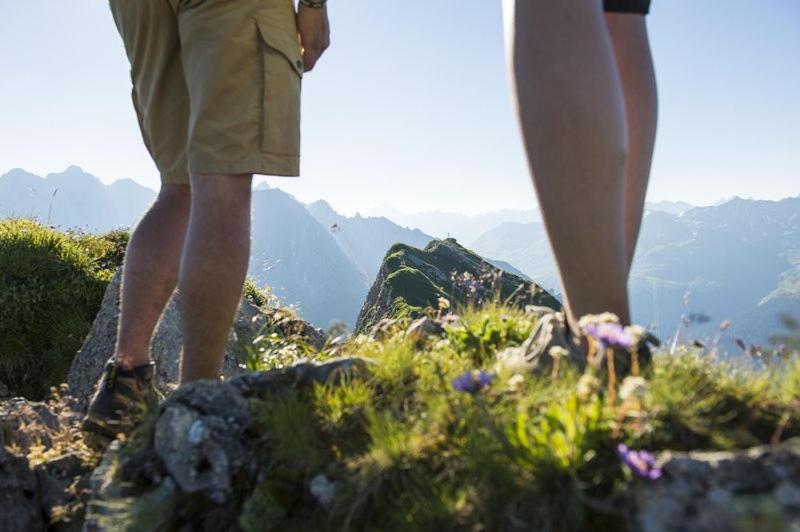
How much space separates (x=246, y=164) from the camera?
2615mm

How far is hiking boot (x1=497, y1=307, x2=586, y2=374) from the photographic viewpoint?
204 cm

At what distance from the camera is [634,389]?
1652 mm

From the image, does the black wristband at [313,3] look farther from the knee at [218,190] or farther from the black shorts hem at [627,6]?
the black shorts hem at [627,6]

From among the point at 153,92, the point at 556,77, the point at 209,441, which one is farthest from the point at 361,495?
the point at 153,92

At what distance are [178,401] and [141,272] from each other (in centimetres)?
100

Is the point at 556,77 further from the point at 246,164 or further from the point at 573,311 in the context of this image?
the point at 246,164

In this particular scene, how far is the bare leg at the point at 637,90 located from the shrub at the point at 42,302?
6387mm

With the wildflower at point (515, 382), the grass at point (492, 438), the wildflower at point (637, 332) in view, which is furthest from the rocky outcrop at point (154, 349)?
the wildflower at point (637, 332)

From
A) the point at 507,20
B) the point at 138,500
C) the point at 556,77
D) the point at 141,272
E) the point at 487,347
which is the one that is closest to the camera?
the point at 556,77

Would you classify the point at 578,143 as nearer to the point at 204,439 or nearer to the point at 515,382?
A: the point at 515,382

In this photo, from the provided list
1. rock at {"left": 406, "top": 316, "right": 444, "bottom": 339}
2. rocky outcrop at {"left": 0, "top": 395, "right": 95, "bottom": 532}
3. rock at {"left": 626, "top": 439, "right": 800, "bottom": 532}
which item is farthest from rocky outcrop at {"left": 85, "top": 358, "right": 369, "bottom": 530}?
rock at {"left": 626, "top": 439, "right": 800, "bottom": 532}

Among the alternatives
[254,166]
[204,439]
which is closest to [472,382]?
[204,439]

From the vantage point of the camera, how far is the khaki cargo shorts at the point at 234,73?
2602 mm

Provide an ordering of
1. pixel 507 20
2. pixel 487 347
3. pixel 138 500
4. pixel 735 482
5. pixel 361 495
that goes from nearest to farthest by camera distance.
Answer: pixel 735 482, pixel 361 495, pixel 138 500, pixel 507 20, pixel 487 347
